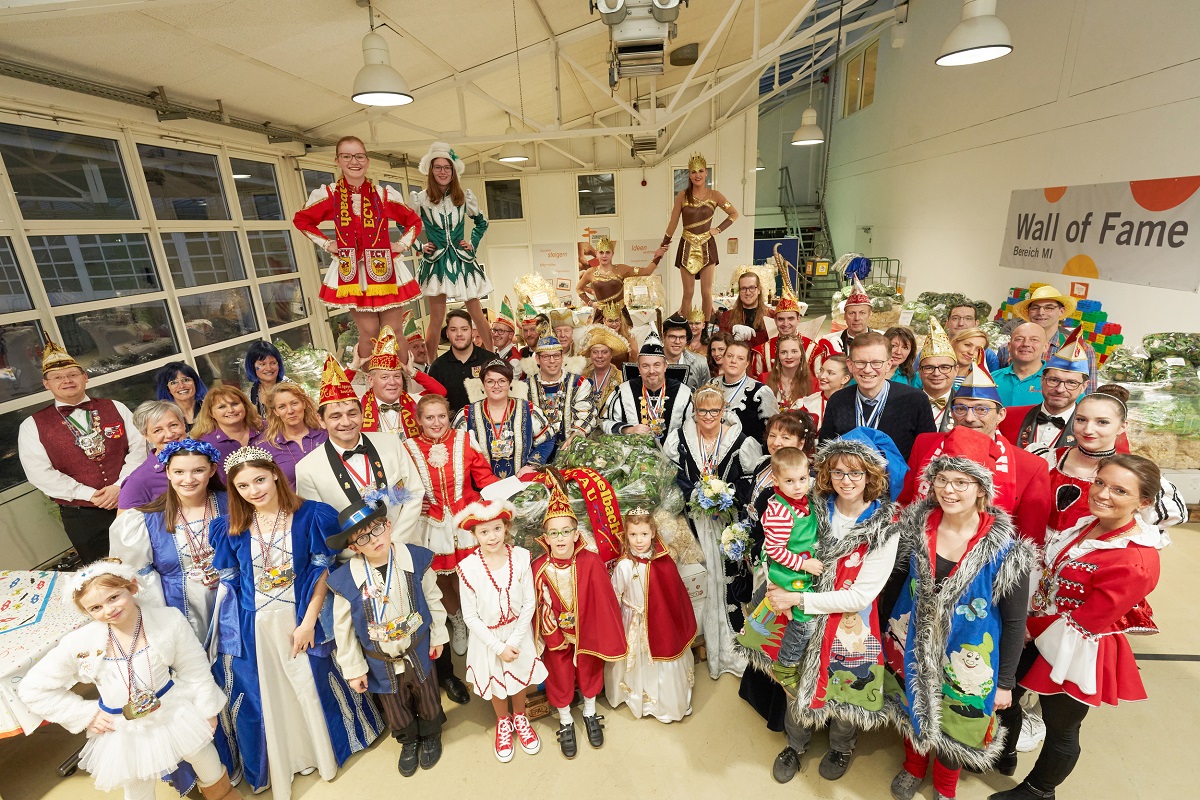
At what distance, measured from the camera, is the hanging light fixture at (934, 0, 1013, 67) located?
4020mm

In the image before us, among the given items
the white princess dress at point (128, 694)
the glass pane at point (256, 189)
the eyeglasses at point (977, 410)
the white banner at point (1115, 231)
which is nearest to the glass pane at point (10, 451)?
the white princess dress at point (128, 694)

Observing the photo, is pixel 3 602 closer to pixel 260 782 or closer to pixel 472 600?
pixel 260 782

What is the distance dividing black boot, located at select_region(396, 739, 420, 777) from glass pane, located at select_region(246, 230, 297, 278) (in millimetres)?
5819

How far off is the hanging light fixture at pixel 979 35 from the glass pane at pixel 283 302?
24.1 ft

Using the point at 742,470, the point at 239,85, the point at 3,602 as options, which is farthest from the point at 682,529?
the point at 239,85

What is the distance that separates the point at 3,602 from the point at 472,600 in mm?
2231

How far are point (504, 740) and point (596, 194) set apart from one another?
11.7 m

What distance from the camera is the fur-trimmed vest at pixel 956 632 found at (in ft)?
6.29

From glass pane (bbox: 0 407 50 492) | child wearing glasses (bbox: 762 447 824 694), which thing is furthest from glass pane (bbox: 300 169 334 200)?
child wearing glasses (bbox: 762 447 824 694)

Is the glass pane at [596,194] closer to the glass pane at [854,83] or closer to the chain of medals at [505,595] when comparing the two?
the glass pane at [854,83]

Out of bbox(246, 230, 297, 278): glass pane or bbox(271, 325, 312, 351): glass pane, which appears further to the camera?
bbox(271, 325, 312, 351): glass pane

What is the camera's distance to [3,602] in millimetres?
2514

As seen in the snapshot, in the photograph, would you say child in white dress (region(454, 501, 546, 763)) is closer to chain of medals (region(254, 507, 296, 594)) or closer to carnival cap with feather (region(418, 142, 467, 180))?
chain of medals (region(254, 507, 296, 594))

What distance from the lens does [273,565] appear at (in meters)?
2.30
